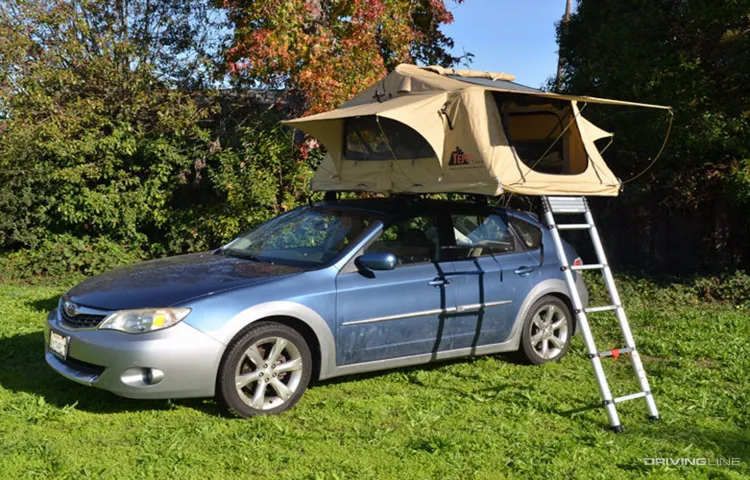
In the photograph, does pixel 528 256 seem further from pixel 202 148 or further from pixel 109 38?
pixel 109 38

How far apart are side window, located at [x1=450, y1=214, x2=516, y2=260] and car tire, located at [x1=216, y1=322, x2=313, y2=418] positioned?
1679 millimetres

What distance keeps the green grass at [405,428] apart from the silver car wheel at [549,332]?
0.19 meters

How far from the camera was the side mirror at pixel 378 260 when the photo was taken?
543cm

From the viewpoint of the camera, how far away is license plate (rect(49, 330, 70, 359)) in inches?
198

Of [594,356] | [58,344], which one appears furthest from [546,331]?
[58,344]

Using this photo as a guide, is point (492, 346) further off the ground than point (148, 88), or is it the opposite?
point (148, 88)

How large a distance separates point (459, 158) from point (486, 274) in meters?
1.03

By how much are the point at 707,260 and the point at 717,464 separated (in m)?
9.20

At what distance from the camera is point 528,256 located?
6625 mm

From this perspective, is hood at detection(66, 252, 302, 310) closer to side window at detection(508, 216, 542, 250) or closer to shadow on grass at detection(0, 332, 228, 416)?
shadow on grass at detection(0, 332, 228, 416)

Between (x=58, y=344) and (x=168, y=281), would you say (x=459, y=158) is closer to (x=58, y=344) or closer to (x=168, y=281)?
(x=168, y=281)

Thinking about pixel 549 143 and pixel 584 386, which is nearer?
pixel 584 386

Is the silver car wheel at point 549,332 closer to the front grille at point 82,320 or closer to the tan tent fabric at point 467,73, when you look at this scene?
the tan tent fabric at point 467,73

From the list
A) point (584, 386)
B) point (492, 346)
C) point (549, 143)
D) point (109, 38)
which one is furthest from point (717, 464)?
point (109, 38)
